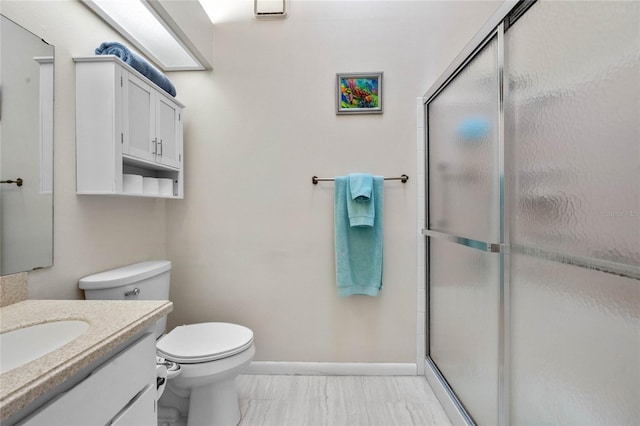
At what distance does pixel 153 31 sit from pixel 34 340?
4.93 feet

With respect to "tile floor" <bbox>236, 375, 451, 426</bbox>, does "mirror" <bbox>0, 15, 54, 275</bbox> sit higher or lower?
higher

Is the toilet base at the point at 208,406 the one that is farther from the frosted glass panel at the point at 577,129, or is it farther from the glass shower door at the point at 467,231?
the frosted glass panel at the point at 577,129

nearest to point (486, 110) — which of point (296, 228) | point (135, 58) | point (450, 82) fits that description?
point (450, 82)

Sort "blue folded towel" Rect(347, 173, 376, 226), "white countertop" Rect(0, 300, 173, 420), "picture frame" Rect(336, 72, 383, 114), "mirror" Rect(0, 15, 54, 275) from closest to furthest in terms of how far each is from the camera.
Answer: "white countertop" Rect(0, 300, 173, 420), "mirror" Rect(0, 15, 54, 275), "blue folded towel" Rect(347, 173, 376, 226), "picture frame" Rect(336, 72, 383, 114)

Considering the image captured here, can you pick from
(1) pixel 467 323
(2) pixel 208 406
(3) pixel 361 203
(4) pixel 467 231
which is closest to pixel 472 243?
(4) pixel 467 231

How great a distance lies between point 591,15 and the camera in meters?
0.70

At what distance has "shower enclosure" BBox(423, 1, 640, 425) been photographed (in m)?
0.64

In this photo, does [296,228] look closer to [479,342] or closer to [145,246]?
[145,246]

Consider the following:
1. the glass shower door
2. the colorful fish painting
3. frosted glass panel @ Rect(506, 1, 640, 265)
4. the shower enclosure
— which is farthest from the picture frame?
frosted glass panel @ Rect(506, 1, 640, 265)

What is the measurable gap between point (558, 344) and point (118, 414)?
3.76 feet

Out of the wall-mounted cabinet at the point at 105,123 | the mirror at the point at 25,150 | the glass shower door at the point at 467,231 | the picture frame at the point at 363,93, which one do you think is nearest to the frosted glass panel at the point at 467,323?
the glass shower door at the point at 467,231

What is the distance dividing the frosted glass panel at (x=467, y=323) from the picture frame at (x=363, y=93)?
0.92 meters

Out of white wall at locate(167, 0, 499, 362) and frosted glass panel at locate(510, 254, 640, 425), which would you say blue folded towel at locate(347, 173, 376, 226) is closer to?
white wall at locate(167, 0, 499, 362)

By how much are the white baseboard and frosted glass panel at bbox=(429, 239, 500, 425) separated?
0.74 feet
